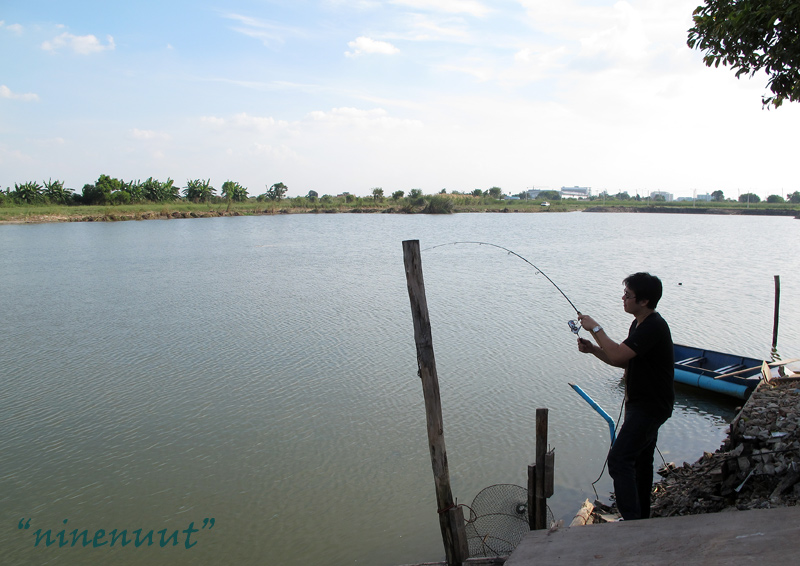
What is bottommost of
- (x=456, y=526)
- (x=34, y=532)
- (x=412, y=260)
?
(x=34, y=532)

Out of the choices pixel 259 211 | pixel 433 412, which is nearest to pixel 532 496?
pixel 433 412

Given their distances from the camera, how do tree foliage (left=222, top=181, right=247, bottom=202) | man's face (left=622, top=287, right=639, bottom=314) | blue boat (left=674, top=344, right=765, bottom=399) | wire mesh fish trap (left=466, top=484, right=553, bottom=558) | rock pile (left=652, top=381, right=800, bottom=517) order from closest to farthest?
man's face (left=622, top=287, right=639, bottom=314), rock pile (left=652, top=381, right=800, bottom=517), wire mesh fish trap (left=466, top=484, right=553, bottom=558), blue boat (left=674, top=344, right=765, bottom=399), tree foliage (left=222, top=181, right=247, bottom=202)

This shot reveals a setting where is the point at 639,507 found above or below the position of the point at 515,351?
above

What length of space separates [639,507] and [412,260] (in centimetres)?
240

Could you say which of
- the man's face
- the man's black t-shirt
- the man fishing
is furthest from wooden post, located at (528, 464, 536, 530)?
the man's face

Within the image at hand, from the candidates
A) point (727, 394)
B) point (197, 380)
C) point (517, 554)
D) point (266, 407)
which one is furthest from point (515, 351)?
point (517, 554)

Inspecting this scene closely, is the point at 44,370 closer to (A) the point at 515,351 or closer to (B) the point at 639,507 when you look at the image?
(A) the point at 515,351

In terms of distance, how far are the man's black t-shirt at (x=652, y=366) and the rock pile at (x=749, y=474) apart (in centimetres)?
159

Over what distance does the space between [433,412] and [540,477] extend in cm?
107

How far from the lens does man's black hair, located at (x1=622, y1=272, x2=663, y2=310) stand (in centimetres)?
376

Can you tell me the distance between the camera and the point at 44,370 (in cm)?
1091

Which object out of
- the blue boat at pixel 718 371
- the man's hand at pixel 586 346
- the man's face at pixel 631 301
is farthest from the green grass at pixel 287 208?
the man's face at pixel 631 301

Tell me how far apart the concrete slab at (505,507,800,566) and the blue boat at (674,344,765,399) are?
630 centimetres

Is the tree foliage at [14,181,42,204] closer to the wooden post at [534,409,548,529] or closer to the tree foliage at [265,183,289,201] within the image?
the tree foliage at [265,183,289,201]
